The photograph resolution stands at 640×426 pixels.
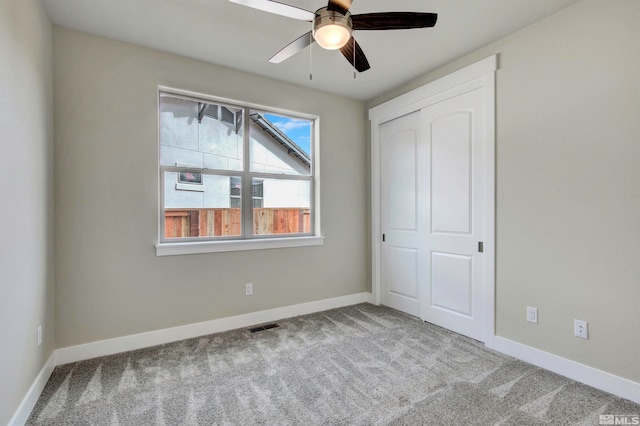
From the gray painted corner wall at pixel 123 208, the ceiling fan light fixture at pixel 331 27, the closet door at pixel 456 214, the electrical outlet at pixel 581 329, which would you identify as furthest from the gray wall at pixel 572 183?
the gray painted corner wall at pixel 123 208

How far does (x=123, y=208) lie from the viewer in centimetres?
259

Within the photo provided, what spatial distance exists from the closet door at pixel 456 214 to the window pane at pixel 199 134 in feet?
6.82

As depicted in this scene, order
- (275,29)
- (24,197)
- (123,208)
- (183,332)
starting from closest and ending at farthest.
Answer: (24,197)
(275,29)
(123,208)
(183,332)

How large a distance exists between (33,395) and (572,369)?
360 centimetres

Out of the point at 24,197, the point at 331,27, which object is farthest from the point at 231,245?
the point at 331,27

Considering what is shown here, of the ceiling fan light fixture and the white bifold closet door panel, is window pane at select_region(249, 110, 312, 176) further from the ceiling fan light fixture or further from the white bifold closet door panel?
the ceiling fan light fixture

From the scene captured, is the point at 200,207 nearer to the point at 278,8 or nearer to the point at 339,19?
the point at 278,8

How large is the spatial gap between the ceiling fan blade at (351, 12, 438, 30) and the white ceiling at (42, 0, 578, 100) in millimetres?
578

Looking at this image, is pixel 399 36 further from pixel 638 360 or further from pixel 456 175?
pixel 638 360

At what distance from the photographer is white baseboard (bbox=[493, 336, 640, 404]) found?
1.89 meters

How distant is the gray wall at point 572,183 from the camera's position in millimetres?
1905

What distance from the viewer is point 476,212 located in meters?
2.75

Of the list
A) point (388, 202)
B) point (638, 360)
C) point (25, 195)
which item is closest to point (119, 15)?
point (25, 195)

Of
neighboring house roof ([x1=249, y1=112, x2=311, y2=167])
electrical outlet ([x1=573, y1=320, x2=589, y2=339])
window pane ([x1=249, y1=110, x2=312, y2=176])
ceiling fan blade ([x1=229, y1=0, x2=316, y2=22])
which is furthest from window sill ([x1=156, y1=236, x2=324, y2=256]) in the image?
electrical outlet ([x1=573, y1=320, x2=589, y2=339])
